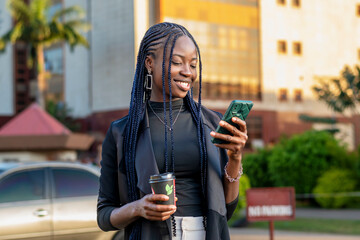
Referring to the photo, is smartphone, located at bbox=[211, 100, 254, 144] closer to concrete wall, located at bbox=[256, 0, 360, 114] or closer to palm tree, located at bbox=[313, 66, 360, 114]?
palm tree, located at bbox=[313, 66, 360, 114]

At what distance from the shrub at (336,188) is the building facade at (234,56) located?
55.2ft

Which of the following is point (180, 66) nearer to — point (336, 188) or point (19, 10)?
point (336, 188)

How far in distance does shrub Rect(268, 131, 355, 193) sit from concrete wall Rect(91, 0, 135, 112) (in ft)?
57.6

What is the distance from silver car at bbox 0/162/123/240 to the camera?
7910mm

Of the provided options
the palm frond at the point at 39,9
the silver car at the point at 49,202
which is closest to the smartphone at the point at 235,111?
the silver car at the point at 49,202

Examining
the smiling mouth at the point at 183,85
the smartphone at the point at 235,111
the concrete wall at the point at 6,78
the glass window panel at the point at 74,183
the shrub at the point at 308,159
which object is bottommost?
the shrub at the point at 308,159

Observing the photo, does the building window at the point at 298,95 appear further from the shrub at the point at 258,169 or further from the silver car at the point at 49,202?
the silver car at the point at 49,202

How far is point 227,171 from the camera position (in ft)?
8.97

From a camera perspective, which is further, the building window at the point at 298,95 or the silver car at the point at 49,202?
the building window at the point at 298,95

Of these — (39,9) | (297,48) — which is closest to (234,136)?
(39,9)

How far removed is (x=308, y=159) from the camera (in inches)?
840

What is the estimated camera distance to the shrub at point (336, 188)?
20.5 m

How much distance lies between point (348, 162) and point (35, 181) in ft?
51.7

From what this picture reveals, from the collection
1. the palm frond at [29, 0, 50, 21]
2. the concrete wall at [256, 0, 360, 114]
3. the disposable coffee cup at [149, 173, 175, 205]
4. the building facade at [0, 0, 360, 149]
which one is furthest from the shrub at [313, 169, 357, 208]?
the palm frond at [29, 0, 50, 21]
